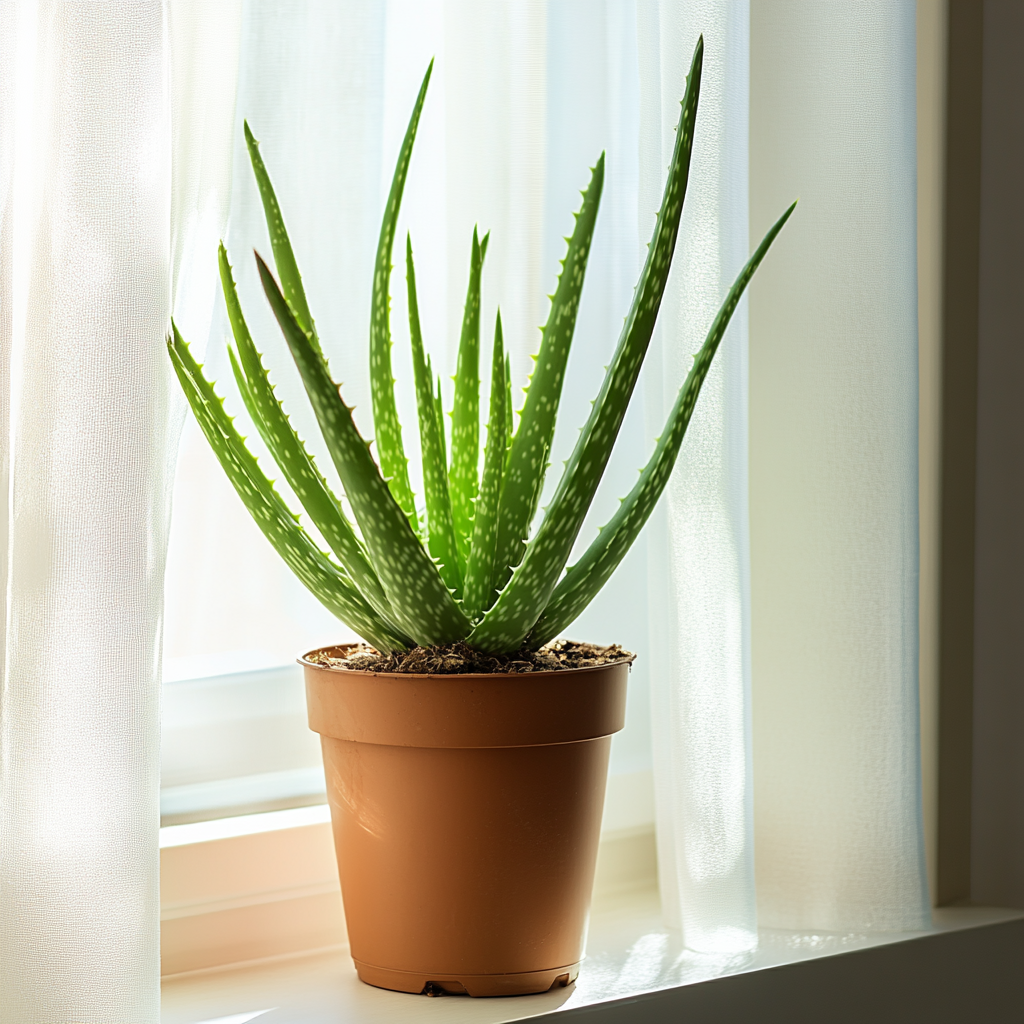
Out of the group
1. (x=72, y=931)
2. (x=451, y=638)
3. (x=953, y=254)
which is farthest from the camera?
(x=953, y=254)

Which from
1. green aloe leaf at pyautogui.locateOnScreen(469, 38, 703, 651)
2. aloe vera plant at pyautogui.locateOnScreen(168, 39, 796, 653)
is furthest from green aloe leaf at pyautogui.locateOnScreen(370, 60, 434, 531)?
green aloe leaf at pyautogui.locateOnScreen(469, 38, 703, 651)

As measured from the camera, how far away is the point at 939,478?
1061 millimetres

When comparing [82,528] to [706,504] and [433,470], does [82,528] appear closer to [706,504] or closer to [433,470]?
[433,470]

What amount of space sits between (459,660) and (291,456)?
170 mm

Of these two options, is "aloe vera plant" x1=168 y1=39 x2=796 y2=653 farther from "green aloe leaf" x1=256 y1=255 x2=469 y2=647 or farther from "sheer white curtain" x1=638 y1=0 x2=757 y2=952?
"sheer white curtain" x1=638 y1=0 x2=757 y2=952

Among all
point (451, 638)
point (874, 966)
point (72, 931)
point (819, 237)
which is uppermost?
point (819, 237)

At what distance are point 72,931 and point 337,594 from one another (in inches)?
9.9

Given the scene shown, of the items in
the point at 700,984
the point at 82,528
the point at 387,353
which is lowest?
the point at 700,984

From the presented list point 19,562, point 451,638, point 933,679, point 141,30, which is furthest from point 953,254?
point 19,562

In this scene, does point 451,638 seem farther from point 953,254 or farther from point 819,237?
point 953,254

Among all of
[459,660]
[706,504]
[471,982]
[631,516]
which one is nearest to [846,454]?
[706,504]

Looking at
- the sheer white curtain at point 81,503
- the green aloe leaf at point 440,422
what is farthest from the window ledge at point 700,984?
the green aloe leaf at point 440,422

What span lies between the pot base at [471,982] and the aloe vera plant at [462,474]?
0.22 meters

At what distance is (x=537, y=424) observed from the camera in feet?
2.50
